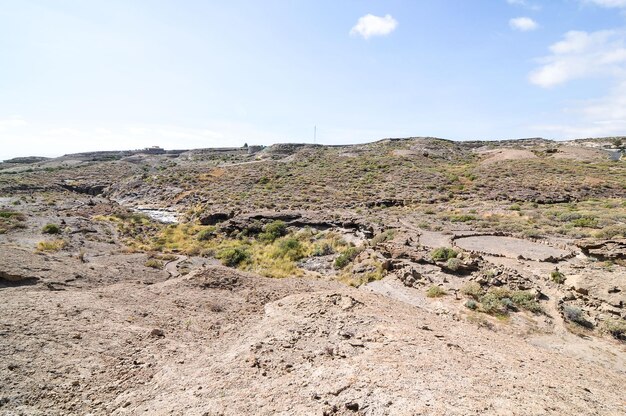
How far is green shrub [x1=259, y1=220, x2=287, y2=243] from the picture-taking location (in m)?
24.9

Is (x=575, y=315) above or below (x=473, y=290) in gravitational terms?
below

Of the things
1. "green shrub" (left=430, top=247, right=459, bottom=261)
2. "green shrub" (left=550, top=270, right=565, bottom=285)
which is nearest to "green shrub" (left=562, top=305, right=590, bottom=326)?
"green shrub" (left=550, top=270, right=565, bottom=285)

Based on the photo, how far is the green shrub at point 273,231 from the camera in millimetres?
24866

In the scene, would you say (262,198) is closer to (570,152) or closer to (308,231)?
(308,231)

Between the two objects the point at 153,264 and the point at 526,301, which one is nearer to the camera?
the point at 526,301

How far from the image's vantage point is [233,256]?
2131 centimetres

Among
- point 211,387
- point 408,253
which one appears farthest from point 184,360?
point 408,253

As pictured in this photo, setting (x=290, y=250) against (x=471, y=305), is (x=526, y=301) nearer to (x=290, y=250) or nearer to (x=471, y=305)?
(x=471, y=305)

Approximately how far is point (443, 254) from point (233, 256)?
12.0 meters

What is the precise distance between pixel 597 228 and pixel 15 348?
91.0ft

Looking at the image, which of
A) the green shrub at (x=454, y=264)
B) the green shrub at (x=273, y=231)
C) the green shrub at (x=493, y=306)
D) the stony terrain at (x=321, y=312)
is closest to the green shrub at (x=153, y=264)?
the stony terrain at (x=321, y=312)

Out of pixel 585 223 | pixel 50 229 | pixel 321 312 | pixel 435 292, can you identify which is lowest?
pixel 435 292

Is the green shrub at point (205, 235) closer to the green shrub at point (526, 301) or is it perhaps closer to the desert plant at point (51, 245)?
the desert plant at point (51, 245)

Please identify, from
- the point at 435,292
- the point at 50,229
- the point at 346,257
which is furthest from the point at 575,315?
the point at 50,229
